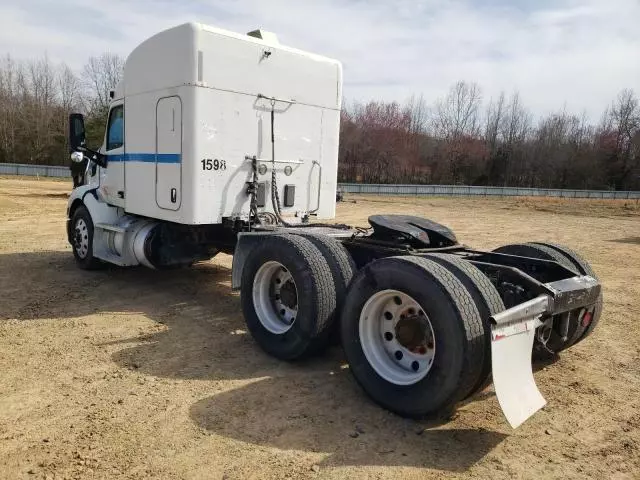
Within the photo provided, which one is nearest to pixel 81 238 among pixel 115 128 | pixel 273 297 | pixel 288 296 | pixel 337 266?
pixel 115 128

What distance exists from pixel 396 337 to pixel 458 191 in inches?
1583

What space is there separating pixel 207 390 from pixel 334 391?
103 centimetres

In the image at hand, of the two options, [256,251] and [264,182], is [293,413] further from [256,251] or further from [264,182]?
[264,182]

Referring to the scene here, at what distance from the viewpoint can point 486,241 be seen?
48.2ft

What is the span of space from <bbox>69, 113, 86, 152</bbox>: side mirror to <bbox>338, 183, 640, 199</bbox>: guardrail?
29.1 meters

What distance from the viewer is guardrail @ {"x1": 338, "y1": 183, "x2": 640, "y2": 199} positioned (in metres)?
40.5

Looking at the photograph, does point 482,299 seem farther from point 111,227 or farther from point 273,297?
point 111,227

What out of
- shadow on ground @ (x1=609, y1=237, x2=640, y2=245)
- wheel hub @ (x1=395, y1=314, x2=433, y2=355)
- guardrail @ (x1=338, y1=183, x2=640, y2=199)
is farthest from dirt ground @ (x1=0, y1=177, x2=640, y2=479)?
guardrail @ (x1=338, y1=183, x2=640, y2=199)

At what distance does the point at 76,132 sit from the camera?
831 cm

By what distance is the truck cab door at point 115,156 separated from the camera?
306 inches

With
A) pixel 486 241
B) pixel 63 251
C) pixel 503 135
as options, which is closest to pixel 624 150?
pixel 503 135

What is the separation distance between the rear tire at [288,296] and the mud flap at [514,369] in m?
1.67

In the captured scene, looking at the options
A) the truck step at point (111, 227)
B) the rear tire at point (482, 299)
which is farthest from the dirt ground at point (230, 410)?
the truck step at point (111, 227)

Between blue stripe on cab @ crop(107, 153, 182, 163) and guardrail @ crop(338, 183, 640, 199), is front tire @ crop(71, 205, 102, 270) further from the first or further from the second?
guardrail @ crop(338, 183, 640, 199)
